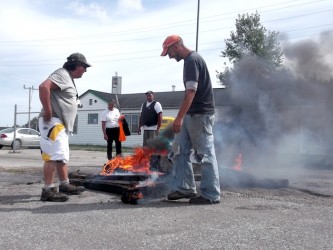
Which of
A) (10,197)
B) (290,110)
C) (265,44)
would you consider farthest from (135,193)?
(265,44)

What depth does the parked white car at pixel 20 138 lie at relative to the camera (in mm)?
23875

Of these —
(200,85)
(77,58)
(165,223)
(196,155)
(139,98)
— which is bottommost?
(165,223)

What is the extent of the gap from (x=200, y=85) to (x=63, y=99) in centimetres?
177

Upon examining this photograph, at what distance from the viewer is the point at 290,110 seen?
11.7 m

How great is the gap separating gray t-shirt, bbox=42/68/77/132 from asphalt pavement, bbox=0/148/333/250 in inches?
41.4

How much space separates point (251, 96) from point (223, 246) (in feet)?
27.3

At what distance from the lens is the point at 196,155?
5.30 metres

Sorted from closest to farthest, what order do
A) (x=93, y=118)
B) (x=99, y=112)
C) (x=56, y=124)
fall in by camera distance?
(x=56, y=124) < (x=99, y=112) < (x=93, y=118)

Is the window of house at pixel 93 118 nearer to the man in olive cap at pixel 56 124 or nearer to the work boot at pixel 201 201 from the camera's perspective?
the man in olive cap at pixel 56 124

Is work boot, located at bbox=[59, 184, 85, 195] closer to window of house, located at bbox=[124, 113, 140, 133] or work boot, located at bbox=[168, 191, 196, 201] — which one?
work boot, located at bbox=[168, 191, 196, 201]

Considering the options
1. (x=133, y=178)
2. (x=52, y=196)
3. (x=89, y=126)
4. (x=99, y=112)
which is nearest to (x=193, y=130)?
(x=133, y=178)

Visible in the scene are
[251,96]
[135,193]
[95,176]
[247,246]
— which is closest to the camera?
[247,246]

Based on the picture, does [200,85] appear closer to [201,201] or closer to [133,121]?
[201,201]

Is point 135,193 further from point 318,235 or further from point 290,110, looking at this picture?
point 290,110
